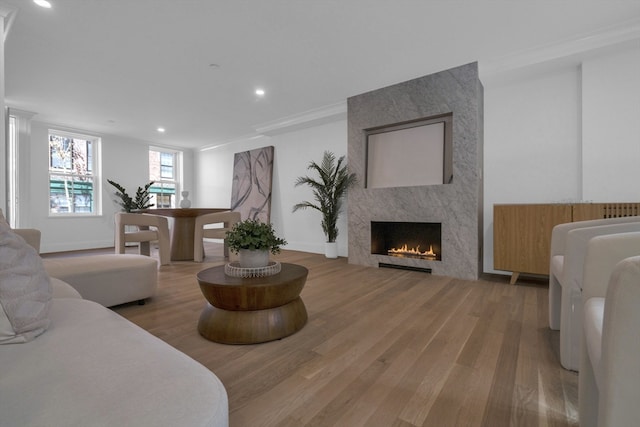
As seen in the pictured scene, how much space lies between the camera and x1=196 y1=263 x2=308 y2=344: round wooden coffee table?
1.65 m

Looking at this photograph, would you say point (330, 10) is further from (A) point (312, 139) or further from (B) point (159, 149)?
(B) point (159, 149)

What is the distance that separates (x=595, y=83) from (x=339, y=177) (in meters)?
3.12

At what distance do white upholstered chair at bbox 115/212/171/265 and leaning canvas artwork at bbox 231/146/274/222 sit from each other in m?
2.22

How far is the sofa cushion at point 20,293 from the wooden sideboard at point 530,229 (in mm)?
3620

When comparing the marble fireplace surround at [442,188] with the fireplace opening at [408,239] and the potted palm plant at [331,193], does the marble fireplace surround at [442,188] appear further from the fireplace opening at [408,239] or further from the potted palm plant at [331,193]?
the potted palm plant at [331,193]

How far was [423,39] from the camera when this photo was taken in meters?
2.85

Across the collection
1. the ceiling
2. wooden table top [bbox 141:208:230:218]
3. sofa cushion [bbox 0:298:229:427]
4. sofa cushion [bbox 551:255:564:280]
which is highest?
the ceiling

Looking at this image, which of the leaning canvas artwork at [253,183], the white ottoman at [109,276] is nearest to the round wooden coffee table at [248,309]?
the white ottoman at [109,276]

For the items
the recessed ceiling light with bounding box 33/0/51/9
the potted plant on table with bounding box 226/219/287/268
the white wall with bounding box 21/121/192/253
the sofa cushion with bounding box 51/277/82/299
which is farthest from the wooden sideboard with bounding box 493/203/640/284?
the white wall with bounding box 21/121/192/253

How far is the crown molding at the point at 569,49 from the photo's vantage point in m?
2.63

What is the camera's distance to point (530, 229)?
2.90 m

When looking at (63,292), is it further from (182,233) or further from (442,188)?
(442,188)

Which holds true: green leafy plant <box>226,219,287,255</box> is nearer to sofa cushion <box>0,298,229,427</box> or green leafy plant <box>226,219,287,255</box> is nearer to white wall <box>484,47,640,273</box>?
sofa cushion <box>0,298,229,427</box>

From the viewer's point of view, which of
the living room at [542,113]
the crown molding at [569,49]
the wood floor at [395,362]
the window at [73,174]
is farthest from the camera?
the window at [73,174]
